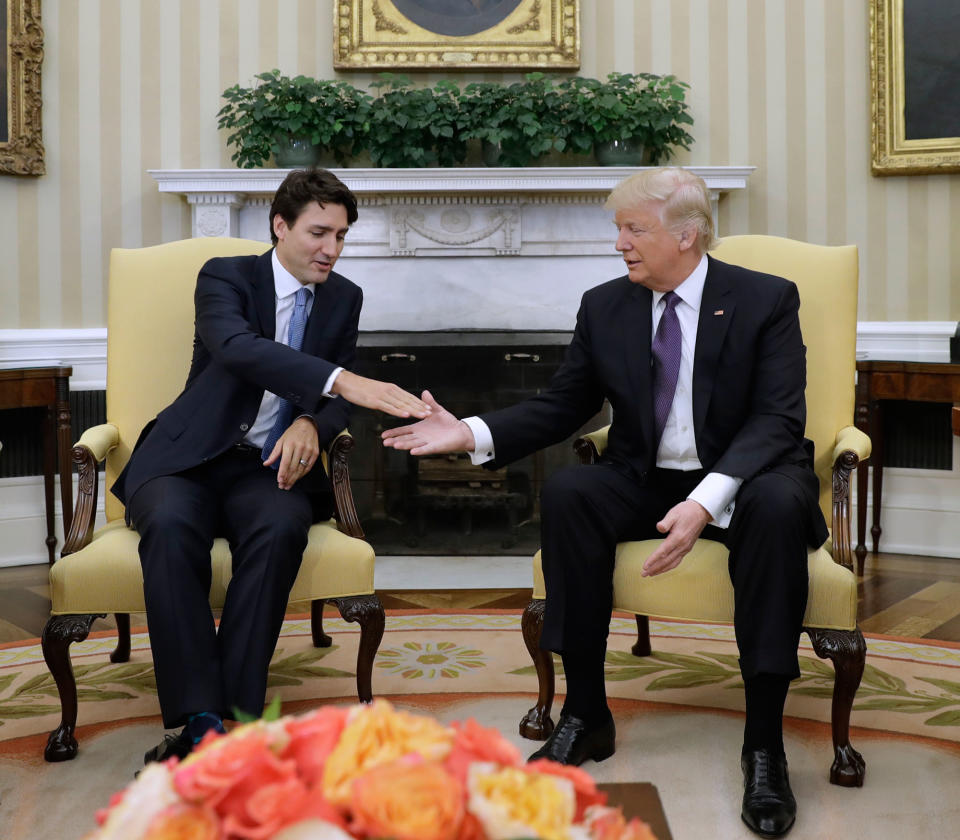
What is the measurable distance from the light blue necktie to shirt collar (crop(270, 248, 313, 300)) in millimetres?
14

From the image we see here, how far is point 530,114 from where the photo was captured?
173 inches

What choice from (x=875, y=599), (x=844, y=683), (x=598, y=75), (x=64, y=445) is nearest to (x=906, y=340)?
(x=875, y=599)

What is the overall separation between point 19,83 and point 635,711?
3.77 m

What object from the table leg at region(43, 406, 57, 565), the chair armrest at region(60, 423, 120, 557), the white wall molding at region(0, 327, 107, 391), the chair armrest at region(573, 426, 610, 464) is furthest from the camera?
the white wall molding at region(0, 327, 107, 391)

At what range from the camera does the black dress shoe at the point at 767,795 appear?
1912 millimetres

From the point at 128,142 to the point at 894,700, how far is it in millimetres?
3922

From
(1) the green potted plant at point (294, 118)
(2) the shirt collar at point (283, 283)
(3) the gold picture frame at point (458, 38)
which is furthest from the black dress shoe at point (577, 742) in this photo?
(3) the gold picture frame at point (458, 38)

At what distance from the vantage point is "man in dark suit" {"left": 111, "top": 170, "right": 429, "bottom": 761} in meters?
2.09

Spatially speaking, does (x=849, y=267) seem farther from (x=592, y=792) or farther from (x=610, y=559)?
(x=592, y=792)

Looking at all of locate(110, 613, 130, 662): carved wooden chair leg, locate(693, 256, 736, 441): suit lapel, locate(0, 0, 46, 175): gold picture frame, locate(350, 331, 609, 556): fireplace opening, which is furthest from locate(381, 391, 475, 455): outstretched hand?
locate(0, 0, 46, 175): gold picture frame

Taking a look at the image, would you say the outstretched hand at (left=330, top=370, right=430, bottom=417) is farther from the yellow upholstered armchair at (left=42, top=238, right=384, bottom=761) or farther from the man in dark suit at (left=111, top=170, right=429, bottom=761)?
the yellow upholstered armchair at (left=42, top=238, right=384, bottom=761)

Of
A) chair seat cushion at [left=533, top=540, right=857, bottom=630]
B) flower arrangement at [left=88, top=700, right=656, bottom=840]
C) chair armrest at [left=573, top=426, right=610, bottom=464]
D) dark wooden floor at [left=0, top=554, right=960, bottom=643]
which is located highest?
chair armrest at [left=573, top=426, right=610, bottom=464]

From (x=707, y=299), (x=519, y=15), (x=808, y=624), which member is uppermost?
(x=519, y=15)

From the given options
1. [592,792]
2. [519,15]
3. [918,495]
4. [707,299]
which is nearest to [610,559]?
[707,299]
